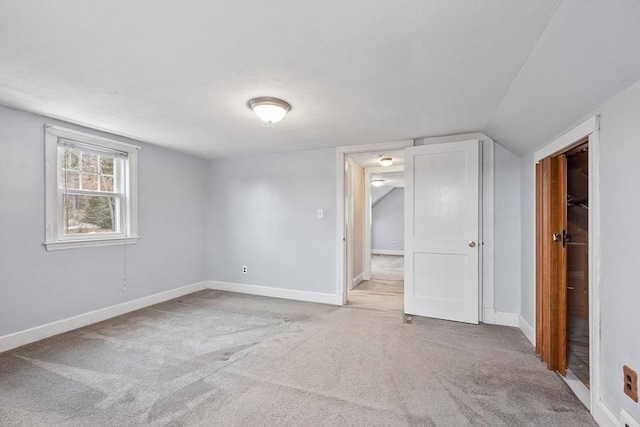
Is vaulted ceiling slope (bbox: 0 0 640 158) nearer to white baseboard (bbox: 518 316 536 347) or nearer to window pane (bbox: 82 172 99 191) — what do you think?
window pane (bbox: 82 172 99 191)

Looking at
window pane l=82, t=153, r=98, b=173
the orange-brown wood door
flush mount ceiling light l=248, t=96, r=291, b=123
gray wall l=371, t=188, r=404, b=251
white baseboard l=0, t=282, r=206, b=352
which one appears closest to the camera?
the orange-brown wood door

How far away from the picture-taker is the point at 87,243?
129 inches

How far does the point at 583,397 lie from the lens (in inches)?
76.4

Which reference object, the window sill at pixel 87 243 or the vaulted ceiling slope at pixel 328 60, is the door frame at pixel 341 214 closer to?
the vaulted ceiling slope at pixel 328 60

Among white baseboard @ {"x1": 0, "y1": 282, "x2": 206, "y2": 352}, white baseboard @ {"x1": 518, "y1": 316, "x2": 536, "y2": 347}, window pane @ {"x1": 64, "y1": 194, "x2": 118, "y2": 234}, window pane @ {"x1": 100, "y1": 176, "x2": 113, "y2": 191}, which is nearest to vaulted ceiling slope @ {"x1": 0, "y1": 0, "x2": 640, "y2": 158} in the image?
window pane @ {"x1": 100, "y1": 176, "x2": 113, "y2": 191}

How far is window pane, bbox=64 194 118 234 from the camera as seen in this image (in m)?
3.20

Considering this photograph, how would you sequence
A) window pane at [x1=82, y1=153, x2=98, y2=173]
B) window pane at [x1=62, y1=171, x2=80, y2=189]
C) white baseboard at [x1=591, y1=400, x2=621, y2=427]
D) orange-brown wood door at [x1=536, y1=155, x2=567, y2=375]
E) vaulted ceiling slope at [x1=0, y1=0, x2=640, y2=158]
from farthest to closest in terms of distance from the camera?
window pane at [x1=82, y1=153, x2=98, y2=173], window pane at [x1=62, y1=171, x2=80, y2=189], orange-brown wood door at [x1=536, y1=155, x2=567, y2=375], white baseboard at [x1=591, y1=400, x2=621, y2=427], vaulted ceiling slope at [x1=0, y1=0, x2=640, y2=158]

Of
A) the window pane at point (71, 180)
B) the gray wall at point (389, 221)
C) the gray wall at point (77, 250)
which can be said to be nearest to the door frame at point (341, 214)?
the gray wall at point (77, 250)

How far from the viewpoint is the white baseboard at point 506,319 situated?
3221 millimetres

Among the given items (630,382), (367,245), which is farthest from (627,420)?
(367,245)

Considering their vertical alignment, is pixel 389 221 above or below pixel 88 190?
below

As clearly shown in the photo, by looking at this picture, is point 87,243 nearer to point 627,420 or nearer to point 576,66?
point 576,66

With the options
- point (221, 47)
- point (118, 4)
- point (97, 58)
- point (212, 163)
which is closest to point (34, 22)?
point (97, 58)

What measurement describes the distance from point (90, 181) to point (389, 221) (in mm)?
7761
